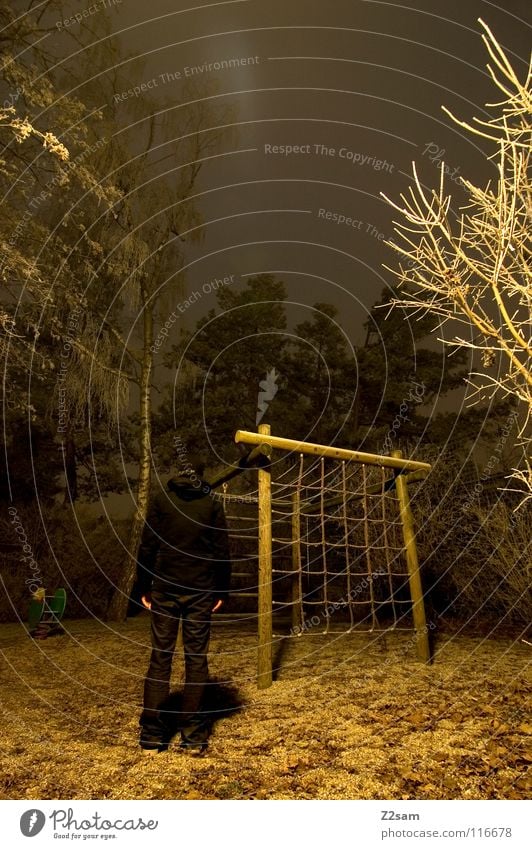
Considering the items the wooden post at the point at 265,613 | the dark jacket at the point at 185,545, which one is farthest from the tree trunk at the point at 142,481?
the dark jacket at the point at 185,545

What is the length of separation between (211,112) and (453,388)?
463 inches

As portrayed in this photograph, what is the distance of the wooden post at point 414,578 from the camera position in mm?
6879

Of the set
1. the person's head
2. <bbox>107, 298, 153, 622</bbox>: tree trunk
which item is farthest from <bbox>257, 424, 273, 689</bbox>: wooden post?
<bbox>107, 298, 153, 622</bbox>: tree trunk

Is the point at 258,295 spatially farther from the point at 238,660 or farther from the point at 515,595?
the point at 238,660

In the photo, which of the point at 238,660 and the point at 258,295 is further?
the point at 258,295

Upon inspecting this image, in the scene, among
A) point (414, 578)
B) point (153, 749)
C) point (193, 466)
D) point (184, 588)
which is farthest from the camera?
point (414, 578)

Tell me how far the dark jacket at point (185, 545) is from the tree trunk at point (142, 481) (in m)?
7.06

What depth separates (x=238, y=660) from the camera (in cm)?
717

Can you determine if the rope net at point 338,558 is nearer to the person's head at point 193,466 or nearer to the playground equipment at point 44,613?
the playground equipment at point 44,613

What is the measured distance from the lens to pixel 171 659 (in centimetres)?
418

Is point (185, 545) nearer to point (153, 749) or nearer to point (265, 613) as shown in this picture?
point (153, 749)

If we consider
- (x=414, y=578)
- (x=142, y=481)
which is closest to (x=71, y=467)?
(x=142, y=481)

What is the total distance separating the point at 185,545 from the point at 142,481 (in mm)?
7582
